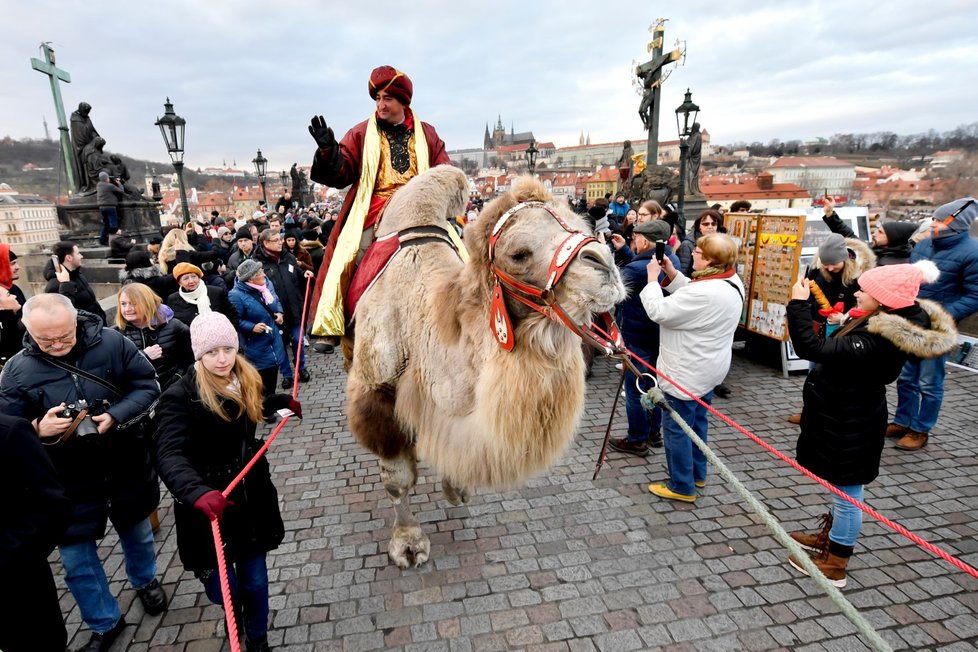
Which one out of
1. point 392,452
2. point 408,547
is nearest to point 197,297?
point 392,452

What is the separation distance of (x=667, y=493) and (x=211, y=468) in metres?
3.73

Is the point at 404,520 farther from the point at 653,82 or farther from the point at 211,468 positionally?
the point at 653,82

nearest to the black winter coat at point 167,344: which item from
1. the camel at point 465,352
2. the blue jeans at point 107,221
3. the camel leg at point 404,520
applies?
the camel at point 465,352

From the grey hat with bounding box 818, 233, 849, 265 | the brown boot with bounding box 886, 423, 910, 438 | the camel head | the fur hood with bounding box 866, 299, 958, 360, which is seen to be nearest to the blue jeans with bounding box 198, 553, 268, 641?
the camel head

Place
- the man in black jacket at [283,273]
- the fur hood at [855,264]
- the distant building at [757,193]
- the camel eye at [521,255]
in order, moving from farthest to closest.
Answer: the distant building at [757,193] → the man in black jacket at [283,273] → the fur hood at [855,264] → the camel eye at [521,255]

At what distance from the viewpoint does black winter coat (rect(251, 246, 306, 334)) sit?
24.4 ft

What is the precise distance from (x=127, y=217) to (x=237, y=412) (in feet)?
47.2

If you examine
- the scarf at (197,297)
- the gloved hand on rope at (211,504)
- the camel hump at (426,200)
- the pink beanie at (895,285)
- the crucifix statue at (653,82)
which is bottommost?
the gloved hand on rope at (211,504)

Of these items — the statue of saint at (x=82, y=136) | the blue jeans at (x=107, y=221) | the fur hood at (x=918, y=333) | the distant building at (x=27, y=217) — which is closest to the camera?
the fur hood at (x=918, y=333)

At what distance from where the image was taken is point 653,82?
1694 centimetres

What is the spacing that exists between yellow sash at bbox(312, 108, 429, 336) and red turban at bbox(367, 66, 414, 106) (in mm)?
241

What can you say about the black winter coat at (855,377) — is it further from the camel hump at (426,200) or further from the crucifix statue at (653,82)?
the crucifix statue at (653,82)

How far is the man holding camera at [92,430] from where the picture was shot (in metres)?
2.87

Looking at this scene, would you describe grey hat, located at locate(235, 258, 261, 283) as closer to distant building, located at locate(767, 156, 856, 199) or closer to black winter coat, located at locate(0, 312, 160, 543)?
black winter coat, located at locate(0, 312, 160, 543)
